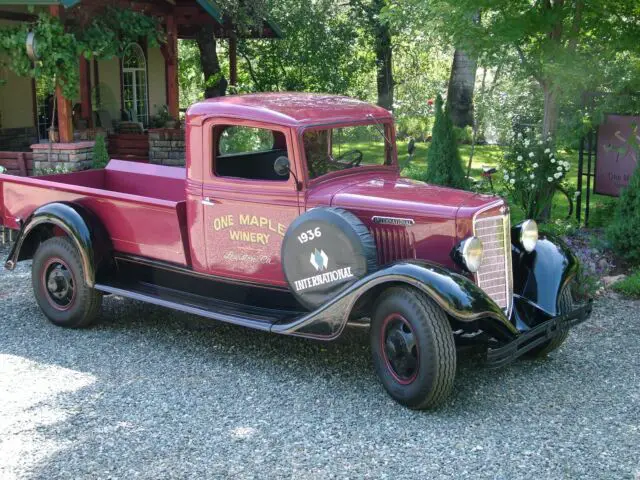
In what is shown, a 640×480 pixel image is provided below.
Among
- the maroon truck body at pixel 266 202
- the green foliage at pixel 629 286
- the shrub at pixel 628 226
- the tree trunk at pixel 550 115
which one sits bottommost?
the green foliage at pixel 629 286

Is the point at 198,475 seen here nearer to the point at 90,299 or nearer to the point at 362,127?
the point at 90,299

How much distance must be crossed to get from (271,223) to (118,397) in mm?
1511

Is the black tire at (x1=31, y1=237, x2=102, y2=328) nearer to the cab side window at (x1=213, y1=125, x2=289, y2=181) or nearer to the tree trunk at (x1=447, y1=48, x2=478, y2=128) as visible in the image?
the cab side window at (x1=213, y1=125, x2=289, y2=181)

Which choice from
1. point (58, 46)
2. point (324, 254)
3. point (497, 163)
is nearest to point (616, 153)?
point (497, 163)

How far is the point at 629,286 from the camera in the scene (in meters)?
6.94

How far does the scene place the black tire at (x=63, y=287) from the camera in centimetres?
604

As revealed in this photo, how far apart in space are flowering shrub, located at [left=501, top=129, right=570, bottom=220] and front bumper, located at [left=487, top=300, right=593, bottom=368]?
3777 millimetres

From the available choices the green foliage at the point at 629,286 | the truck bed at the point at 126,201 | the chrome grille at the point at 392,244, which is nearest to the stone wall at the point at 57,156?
the truck bed at the point at 126,201

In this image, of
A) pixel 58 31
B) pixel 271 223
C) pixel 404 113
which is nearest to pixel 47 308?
pixel 271 223

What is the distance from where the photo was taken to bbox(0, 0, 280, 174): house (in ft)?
38.6

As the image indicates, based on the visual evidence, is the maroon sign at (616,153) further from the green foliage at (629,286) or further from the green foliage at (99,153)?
the green foliage at (99,153)

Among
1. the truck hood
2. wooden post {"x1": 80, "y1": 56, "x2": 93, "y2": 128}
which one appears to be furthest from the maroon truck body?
wooden post {"x1": 80, "y1": 56, "x2": 93, "y2": 128}

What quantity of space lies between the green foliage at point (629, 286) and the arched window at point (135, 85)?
11.9 meters

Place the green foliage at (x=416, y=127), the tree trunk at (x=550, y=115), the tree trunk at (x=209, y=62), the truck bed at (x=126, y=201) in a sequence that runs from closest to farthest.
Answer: the truck bed at (x=126, y=201), the tree trunk at (x=550, y=115), the tree trunk at (x=209, y=62), the green foliage at (x=416, y=127)
